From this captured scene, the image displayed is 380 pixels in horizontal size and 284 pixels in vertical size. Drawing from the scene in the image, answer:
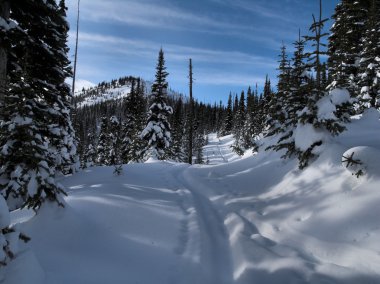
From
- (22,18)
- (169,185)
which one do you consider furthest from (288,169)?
(22,18)

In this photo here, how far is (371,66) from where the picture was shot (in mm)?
19000

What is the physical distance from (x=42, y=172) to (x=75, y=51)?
844 inches

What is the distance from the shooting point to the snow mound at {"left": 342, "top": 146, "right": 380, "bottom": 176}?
726 cm

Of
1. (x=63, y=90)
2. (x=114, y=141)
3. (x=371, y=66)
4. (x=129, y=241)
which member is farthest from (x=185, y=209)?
(x=114, y=141)

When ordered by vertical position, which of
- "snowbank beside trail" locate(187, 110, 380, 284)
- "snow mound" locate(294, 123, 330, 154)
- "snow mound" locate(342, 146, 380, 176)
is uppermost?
"snow mound" locate(294, 123, 330, 154)

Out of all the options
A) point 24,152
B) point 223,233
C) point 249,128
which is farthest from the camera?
point 249,128

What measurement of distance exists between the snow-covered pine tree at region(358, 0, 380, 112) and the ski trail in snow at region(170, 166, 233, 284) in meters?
15.4

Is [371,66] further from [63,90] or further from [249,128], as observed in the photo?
[249,128]

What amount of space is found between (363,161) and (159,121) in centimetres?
2192

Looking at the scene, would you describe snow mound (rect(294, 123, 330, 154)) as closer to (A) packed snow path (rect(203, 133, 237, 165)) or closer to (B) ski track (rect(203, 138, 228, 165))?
(A) packed snow path (rect(203, 133, 237, 165))

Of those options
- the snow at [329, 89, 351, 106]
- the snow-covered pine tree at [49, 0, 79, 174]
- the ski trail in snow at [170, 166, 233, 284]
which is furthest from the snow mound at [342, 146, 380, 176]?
the snow-covered pine tree at [49, 0, 79, 174]

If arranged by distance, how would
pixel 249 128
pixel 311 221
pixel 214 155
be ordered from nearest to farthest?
pixel 311 221 < pixel 214 155 < pixel 249 128

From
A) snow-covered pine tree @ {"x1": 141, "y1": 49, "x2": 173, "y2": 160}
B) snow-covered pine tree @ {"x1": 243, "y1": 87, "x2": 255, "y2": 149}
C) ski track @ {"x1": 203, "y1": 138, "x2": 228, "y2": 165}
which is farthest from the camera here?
ski track @ {"x1": 203, "y1": 138, "x2": 228, "y2": 165}

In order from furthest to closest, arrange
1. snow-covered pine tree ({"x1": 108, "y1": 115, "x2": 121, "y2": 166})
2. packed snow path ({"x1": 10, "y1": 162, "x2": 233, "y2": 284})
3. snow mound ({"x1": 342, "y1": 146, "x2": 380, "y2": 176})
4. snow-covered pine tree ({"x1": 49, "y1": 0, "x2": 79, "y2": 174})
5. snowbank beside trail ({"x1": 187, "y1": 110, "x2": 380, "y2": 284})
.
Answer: snow-covered pine tree ({"x1": 108, "y1": 115, "x2": 121, "y2": 166}), snow-covered pine tree ({"x1": 49, "y1": 0, "x2": 79, "y2": 174}), snow mound ({"x1": 342, "y1": 146, "x2": 380, "y2": 176}), snowbank beside trail ({"x1": 187, "y1": 110, "x2": 380, "y2": 284}), packed snow path ({"x1": 10, "y1": 162, "x2": 233, "y2": 284})
